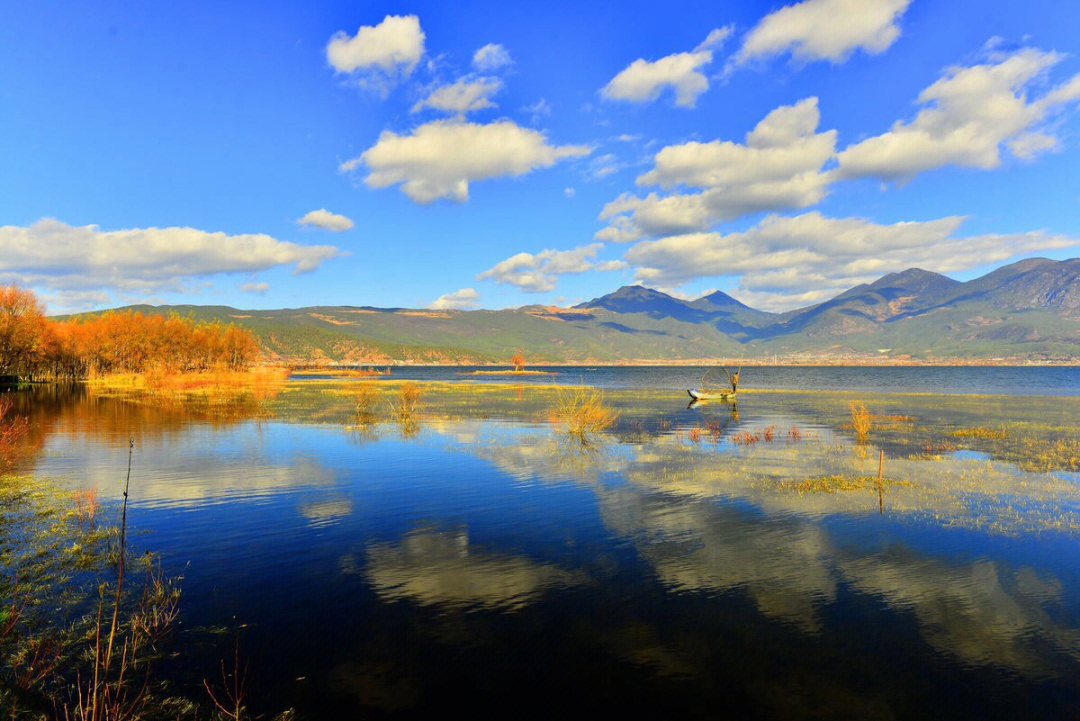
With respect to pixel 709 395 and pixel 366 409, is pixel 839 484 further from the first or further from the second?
pixel 709 395

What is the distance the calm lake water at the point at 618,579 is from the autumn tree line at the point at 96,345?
8631 cm

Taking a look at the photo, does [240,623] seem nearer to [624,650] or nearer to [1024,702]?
[624,650]

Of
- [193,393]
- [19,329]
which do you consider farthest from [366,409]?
[19,329]

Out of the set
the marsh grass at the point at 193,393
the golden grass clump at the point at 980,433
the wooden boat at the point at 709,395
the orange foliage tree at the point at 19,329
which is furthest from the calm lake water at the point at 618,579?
the orange foliage tree at the point at 19,329

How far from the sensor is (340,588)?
13398 millimetres

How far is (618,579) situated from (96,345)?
139393 millimetres

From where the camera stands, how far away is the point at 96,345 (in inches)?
4518

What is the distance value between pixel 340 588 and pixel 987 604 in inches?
614

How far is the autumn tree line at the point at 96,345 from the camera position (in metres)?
92.0

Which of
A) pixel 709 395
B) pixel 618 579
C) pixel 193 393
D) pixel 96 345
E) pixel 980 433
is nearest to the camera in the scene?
pixel 618 579

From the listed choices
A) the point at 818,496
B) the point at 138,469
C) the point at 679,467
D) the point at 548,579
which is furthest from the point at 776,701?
the point at 138,469

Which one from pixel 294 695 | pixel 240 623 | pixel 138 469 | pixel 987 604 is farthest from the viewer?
pixel 138 469

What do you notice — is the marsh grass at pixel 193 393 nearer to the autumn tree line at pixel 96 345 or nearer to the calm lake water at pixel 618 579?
the autumn tree line at pixel 96 345

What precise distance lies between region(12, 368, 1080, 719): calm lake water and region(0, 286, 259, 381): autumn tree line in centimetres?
8631
